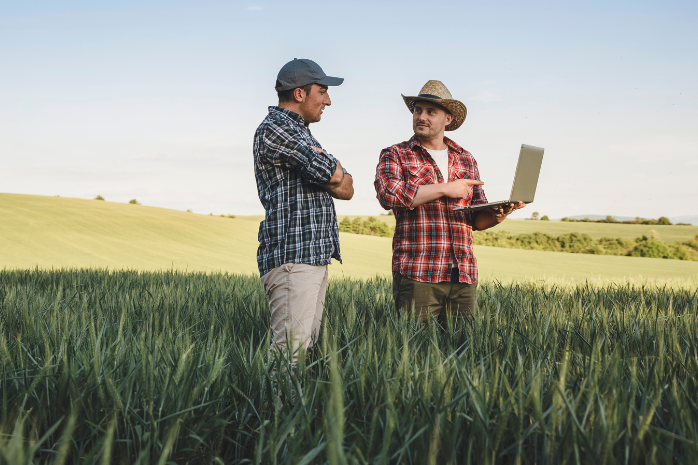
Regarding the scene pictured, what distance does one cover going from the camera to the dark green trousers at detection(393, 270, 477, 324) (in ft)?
9.72

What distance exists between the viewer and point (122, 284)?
636 cm

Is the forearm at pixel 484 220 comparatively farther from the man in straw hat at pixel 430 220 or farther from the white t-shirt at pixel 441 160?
the white t-shirt at pixel 441 160

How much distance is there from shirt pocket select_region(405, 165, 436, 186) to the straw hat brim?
421 millimetres

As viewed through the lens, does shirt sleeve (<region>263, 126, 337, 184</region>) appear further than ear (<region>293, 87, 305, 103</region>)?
No

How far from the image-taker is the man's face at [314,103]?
8.65 ft

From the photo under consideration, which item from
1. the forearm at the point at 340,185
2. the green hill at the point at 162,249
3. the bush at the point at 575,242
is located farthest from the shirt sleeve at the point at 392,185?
the bush at the point at 575,242

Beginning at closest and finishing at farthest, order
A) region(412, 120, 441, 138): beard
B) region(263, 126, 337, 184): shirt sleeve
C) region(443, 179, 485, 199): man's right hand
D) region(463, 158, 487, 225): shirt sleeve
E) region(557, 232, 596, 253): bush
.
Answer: region(263, 126, 337, 184): shirt sleeve → region(443, 179, 485, 199): man's right hand → region(412, 120, 441, 138): beard → region(463, 158, 487, 225): shirt sleeve → region(557, 232, 596, 253): bush

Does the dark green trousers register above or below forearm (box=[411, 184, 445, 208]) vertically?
below

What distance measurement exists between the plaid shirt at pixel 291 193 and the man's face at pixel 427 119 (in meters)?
0.84

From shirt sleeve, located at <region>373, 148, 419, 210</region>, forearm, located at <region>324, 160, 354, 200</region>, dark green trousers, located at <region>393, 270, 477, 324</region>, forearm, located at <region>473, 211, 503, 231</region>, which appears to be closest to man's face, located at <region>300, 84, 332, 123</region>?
forearm, located at <region>324, 160, 354, 200</region>

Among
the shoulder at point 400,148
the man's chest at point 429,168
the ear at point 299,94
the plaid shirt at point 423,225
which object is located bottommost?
the plaid shirt at point 423,225

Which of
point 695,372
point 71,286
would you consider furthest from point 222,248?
point 695,372

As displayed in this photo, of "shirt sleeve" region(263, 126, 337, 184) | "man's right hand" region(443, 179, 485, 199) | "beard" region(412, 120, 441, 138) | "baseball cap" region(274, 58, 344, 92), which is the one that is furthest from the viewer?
"beard" region(412, 120, 441, 138)

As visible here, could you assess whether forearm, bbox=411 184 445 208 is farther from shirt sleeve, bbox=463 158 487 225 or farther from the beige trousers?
the beige trousers
